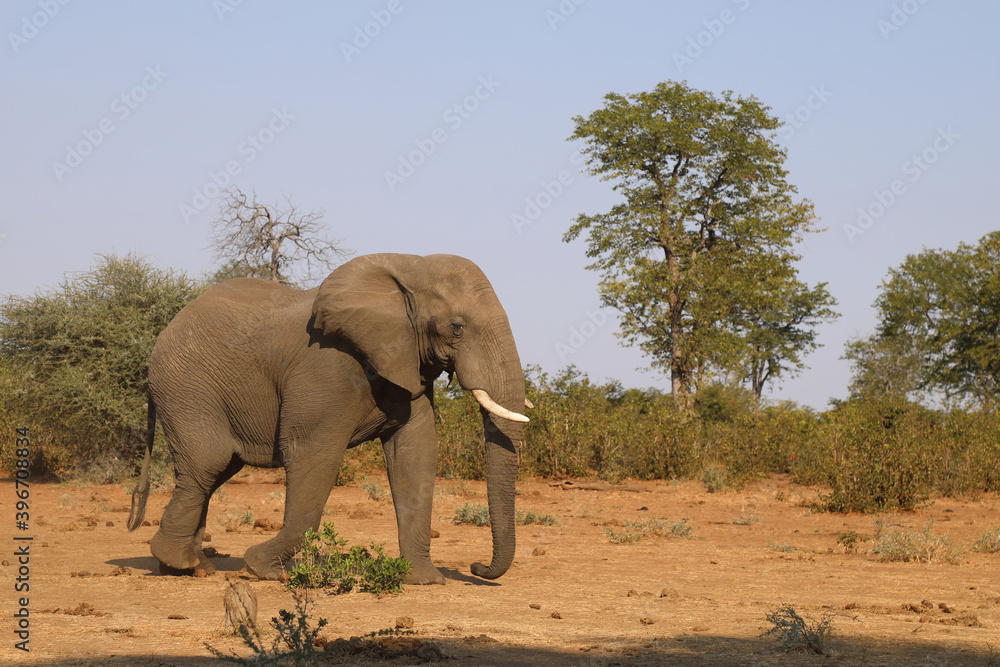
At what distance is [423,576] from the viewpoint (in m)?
8.33

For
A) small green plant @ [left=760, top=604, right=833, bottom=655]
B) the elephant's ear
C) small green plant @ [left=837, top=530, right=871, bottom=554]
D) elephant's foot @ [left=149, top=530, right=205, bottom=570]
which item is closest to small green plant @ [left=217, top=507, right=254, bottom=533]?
elephant's foot @ [left=149, top=530, right=205, bottom=570]

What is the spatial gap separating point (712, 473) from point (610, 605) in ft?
35.5

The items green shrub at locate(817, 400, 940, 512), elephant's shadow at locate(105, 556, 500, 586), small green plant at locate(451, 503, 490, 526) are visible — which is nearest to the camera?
elephant's shadow at locate(105, 556, 500, 586)

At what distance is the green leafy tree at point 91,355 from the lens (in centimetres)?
1831

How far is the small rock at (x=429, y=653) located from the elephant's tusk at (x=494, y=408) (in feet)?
7.56

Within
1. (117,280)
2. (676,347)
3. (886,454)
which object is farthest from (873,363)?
(117,280)

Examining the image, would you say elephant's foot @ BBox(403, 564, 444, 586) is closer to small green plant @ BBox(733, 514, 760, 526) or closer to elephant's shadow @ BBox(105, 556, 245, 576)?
elephant's shadow @ BBox(105, 556, 245, 576)

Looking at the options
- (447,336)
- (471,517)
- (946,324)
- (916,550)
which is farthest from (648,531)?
(946,324)

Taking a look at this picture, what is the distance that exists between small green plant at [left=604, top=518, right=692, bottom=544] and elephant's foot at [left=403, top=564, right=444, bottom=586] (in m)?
4.15

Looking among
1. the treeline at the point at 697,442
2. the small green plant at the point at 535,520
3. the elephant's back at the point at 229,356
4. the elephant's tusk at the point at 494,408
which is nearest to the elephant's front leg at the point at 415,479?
the elephant's tusk at the point at 494,408

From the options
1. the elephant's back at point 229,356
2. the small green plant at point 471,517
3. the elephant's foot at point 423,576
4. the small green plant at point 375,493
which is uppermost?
the elephant's back at point 229,356

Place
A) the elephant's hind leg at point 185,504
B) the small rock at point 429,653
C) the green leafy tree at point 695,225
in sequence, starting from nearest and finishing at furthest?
1. the small rock at point 429,653
2. the elephant's hind leg at point 185,504
3. the green leafy tree at point 695,225

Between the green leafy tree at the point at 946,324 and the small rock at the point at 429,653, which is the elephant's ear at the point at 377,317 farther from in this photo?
the green leafy tree at the point at 946,324

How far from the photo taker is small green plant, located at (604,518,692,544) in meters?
12.1
